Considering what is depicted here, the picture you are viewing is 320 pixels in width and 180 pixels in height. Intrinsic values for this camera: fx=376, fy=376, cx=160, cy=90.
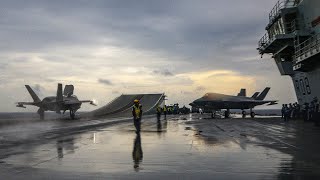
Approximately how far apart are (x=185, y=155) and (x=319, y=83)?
28.5 metres

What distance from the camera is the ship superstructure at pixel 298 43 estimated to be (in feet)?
118

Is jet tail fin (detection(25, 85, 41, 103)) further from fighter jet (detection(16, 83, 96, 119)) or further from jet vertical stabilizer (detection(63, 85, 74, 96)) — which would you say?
jet vertical stabilizer (detection(63, 85, 74, 96))

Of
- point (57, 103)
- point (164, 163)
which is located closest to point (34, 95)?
point (57, 103)

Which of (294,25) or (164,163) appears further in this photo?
(294,25)

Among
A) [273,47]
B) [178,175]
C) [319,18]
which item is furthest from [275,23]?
[178,175]

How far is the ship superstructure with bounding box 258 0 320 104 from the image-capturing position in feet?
118

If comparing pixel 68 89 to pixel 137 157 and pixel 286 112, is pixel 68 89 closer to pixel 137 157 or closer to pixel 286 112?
pixel 286 112

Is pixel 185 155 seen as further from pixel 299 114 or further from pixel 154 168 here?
pixel 299 114

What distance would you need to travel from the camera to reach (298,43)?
125 ft

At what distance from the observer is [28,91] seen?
54.1 meters

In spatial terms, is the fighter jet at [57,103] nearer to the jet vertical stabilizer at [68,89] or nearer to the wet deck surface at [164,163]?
the jet vertical stabilizer at [68,89]

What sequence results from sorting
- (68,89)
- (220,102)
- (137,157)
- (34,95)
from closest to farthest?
(137,157) → (220,102) → (34,95) → (68,89)

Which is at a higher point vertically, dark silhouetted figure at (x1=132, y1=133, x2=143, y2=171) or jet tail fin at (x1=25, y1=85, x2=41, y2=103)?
jet tail fin at (x1=25, y1=85, x2=41, y2=103)

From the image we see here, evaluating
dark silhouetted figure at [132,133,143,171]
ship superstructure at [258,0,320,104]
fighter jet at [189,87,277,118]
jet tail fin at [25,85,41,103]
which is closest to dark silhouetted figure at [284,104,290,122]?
ship superstructure at [258,0,320,104]
